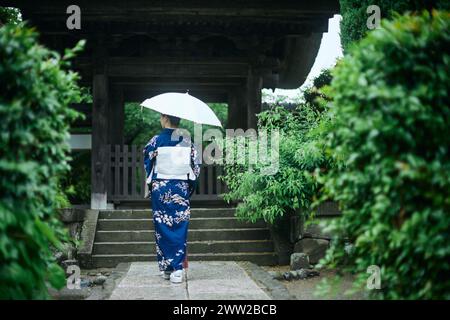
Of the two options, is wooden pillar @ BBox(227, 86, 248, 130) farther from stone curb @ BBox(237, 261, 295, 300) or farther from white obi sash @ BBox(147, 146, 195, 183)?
white obi sash @ BBox(147, 146, 195, 183)

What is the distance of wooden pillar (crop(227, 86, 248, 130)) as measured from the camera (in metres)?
11.9

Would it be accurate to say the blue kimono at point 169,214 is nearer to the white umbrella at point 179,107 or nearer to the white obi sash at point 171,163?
the white obi sash at point 171,163

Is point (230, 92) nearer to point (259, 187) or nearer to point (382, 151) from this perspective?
point (259, 187)

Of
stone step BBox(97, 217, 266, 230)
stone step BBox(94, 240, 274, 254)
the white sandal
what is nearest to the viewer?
the white sandal

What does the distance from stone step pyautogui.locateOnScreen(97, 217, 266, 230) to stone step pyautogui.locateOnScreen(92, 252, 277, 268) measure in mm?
736

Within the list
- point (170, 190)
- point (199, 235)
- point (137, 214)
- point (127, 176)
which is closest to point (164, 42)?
point (127, 176)

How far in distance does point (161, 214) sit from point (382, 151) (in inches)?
140

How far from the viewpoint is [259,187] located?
7844 mm

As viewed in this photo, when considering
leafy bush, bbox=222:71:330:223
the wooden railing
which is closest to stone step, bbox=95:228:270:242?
leafy bush, bbox=222:71:330:223

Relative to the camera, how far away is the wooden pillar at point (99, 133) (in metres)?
9.89

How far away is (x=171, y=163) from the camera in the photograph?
648cm

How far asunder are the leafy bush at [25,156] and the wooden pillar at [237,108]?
813 cm

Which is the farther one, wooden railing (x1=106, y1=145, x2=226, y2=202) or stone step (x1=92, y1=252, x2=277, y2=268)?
wooden railing (x1=106, y1=145, x2=226, y2=202)

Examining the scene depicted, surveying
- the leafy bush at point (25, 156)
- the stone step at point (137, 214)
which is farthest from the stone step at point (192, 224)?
the leafy bush at point (25, 156)
